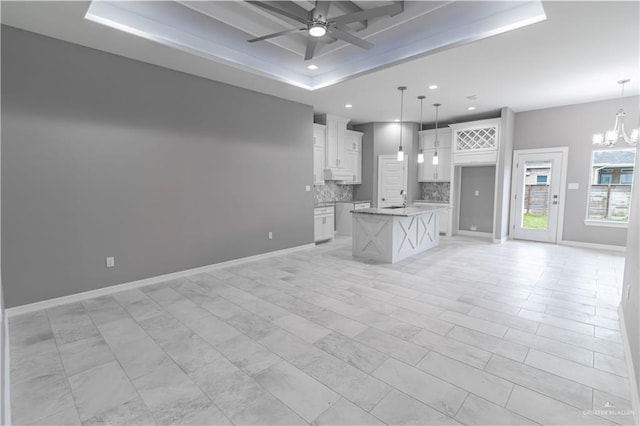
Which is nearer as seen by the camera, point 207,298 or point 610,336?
point 610,336

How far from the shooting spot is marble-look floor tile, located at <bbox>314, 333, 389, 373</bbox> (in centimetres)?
231

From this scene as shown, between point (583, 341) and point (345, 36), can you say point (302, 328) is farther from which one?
point (345, 36)

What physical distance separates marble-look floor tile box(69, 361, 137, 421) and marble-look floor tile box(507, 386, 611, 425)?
2497mm

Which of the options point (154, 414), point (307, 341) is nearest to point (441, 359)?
point (307, 341)

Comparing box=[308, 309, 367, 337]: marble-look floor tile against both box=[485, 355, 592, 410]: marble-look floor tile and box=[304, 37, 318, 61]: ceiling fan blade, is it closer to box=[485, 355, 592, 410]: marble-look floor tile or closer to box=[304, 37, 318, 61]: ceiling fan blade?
box=[485, 355, 592, 410]: marble-look floor tile

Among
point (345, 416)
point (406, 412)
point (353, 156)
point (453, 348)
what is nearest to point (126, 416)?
point (345, 416)

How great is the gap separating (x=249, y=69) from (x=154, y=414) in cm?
415

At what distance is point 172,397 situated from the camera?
1.97m

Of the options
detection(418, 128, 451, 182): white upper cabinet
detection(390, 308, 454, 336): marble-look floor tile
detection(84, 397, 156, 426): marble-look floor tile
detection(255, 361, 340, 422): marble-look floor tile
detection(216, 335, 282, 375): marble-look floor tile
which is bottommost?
detection(84, 397, 156, 426): marble-look floor tile

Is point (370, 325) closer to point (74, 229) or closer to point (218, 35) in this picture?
point (74, 229)

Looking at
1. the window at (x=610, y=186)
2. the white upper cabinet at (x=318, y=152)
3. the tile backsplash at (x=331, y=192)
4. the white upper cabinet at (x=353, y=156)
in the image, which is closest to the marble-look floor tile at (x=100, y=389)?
the white upper cabinet at (x=318, y=152)

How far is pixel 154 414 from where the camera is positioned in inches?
71.8

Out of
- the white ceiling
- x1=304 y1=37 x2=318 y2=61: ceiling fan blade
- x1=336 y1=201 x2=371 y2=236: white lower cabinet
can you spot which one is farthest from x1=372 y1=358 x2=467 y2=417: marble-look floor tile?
x1=336 y1=201 x2=371 y2=236: white lower cabinet

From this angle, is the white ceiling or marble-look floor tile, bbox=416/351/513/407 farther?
the white ceiling
